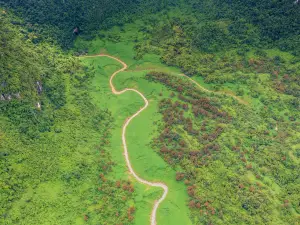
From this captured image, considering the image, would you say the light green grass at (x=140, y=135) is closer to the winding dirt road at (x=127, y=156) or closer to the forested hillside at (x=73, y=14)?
the winding dirt road at (x=127, y=156)

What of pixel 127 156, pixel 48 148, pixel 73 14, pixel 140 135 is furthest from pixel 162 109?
pixel 73 14

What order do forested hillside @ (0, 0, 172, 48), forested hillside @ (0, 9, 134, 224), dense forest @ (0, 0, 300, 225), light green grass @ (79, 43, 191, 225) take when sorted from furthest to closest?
forested hillside @ (0, 0, 172, 48)
light green grass @ (79, 43, 191, 225)
dense forest @ (0, 0, 300, 225)
forested hillside @ (0, 9, 134, 224)

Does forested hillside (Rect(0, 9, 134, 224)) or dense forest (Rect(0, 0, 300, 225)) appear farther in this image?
dense forest (Rect(0, 0, 300, 225))

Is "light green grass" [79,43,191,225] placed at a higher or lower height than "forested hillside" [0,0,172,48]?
lower

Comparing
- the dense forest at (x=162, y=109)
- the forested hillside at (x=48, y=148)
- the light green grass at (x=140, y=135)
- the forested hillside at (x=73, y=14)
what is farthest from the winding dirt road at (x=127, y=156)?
the forested hillside at (x=73, y=14)

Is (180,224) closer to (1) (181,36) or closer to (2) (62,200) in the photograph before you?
(2) (62,200)

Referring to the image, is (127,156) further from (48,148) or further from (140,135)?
(48,148)

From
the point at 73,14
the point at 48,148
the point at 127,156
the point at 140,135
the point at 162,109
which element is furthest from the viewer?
the point at 73,14

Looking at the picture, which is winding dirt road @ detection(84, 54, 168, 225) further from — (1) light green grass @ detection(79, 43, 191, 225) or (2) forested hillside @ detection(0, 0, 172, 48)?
(2) forested hillside @ detection(0, 0, 172, 48)

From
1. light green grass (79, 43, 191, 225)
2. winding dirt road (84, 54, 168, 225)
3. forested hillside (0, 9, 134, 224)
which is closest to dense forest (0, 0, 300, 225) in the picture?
forested hillside (0, 9, 134, 224)
